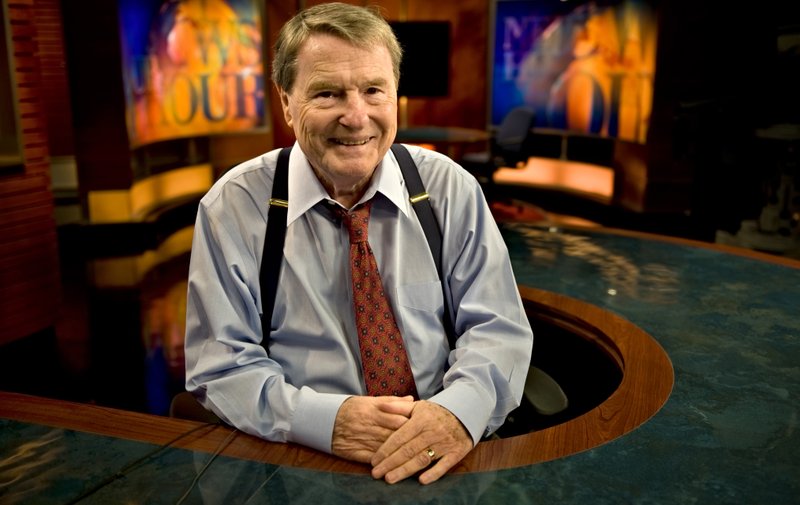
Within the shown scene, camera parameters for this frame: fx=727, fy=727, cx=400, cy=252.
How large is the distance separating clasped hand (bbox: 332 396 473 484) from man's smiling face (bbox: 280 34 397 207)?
506 millimetres

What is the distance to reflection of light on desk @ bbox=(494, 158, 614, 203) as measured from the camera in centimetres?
887

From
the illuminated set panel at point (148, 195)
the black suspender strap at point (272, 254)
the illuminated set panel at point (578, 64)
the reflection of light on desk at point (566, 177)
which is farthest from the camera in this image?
the reflection of light on desk at point (566, 177)

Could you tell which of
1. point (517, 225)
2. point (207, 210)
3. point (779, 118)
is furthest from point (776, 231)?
point (207, 210)

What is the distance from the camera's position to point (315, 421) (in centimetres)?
136

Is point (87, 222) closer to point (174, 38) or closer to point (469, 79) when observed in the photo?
point (174, 38)

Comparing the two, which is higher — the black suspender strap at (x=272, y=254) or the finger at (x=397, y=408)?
the black suspender strap at (x=272, y=254)

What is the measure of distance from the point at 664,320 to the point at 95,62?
243 inches

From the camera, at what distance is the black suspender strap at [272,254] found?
1595 mm

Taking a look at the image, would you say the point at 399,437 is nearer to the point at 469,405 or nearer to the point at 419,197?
the point at 469,405

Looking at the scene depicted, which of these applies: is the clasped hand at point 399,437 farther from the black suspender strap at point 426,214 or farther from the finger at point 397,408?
the black suspender strap at point 426,214

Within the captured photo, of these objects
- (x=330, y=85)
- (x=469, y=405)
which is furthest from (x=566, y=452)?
(x=330, y=85)

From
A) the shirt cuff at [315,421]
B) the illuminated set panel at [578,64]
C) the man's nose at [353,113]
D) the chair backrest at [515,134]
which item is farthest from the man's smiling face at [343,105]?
the illuminated set panel at [578,64]

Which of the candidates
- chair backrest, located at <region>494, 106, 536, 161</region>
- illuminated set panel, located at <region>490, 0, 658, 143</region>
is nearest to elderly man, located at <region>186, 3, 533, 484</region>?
chair backrest, located at <region>494, 106, 536, 161</region>

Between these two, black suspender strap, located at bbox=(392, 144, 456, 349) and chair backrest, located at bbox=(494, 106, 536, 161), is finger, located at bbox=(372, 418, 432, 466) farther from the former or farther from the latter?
chair backrest, located at bbox=(494, 106, 536, 161)
